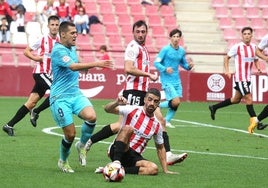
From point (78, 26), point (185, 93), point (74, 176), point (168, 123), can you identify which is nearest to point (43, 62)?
point (168, 123)

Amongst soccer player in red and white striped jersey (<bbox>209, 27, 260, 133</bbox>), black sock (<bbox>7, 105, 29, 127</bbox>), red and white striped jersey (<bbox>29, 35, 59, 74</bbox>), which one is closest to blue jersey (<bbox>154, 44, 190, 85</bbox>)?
soccer player in red and white striped jersey (<bbox>209, 27, 260, 133</bbox>)

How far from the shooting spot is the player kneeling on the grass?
39.2ft

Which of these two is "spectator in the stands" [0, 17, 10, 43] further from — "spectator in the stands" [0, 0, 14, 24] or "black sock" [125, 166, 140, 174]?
"black sock" [125, 166, 140, 174]

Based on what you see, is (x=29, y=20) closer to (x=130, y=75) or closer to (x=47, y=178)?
(x=130, y=75)

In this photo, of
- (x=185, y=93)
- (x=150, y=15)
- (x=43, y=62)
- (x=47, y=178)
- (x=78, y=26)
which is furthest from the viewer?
(x=150, y=15)

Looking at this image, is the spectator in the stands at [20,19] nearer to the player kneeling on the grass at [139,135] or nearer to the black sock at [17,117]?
the black sock at [17,117]

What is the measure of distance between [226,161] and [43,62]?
5.63 m

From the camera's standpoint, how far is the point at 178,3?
36.4 meters

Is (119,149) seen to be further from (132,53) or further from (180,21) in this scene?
(180,21)

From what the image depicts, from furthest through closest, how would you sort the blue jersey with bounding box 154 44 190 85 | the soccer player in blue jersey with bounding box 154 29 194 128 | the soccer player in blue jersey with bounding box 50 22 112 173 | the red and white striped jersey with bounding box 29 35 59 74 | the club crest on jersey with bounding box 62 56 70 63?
the blue jersey with bounding box 154 44 190 85
the soccer player in blue jersey with bounding box 154 29 194 128
the red and white striped jersey with bounding box 29 35 59 74
the soccer player in blue jersey with bounding box 50 22 112 173
the club crest on jersey with bounding box 62 56 70 63

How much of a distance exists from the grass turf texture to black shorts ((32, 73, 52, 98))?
82cm

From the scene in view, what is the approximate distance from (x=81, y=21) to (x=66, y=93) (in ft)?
66.2

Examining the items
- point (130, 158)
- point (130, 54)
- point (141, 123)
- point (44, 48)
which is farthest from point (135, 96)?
point (44, 48)

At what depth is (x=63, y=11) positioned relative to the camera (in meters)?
32.0
